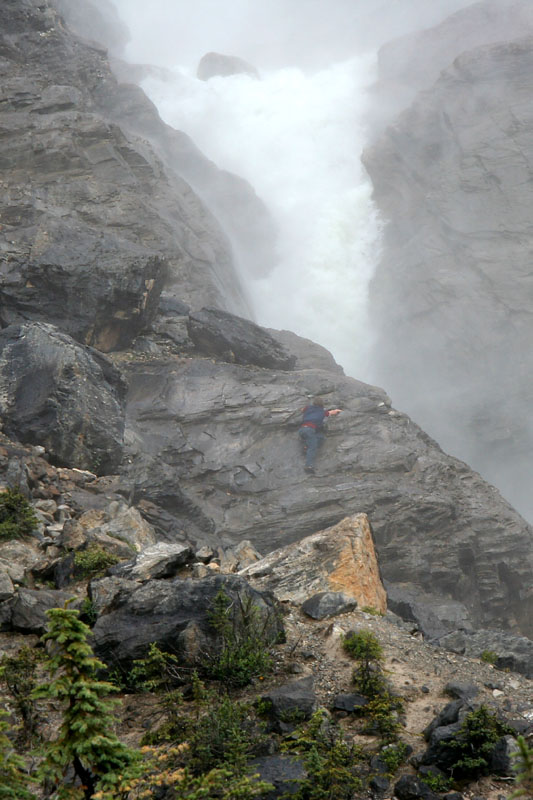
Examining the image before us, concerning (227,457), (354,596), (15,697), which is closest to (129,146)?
(227,457)

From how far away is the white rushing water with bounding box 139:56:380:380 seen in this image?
3925 cm

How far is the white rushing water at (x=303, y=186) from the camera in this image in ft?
129

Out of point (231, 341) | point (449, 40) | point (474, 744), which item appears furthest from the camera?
point (449, 40)

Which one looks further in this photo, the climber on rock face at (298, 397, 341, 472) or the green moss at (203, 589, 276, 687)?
the climber on rock face at (298, 397, 341, 472)

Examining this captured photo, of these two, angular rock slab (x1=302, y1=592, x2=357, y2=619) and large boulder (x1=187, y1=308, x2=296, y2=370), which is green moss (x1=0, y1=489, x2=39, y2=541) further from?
large boulder (x1=187, y1=308, x2=296, y2=370)

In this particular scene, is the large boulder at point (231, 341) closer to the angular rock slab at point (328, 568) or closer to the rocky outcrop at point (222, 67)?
the angular rock slab at point (328, 568)

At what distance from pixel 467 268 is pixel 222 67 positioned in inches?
1388

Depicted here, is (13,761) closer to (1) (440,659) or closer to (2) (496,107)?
(1) (440,659)

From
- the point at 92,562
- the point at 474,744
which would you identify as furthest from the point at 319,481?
the point at 474,744

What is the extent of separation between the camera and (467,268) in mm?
39188

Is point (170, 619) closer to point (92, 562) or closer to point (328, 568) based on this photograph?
point (92, 562)

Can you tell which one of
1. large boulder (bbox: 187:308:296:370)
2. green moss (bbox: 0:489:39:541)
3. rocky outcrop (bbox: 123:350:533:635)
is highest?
large boulder (bbox: 187:308:296:370)

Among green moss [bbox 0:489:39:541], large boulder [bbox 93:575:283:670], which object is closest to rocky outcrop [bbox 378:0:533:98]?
green moss [bbox 0:489:39:541]

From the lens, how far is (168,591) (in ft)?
23.8
